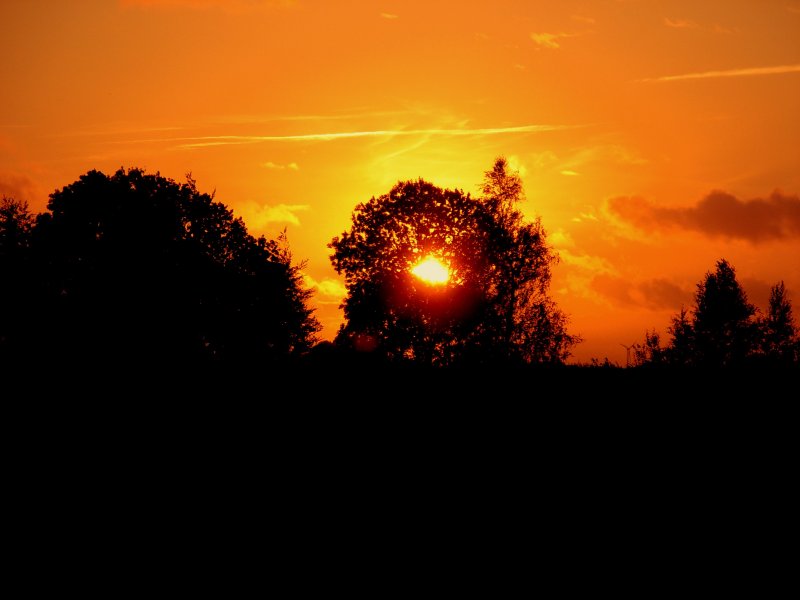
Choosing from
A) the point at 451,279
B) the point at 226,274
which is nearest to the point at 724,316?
the point at 451,279

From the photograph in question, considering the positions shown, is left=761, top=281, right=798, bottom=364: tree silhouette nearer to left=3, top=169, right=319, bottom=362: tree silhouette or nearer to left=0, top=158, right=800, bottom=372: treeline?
left=0, top=158, right=800, bottom=372: treeline

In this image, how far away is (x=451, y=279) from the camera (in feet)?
165

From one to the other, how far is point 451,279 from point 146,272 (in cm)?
2183

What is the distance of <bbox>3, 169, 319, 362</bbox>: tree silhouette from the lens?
46.3 m

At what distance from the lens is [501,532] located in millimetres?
12141

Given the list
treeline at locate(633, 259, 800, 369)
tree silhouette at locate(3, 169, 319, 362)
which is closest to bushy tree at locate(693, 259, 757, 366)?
treeline at locate(633, 259, 800, 369)

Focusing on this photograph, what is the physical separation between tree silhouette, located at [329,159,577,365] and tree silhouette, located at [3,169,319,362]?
8.26 metres

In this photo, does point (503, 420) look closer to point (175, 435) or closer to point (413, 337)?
point (175, 435)

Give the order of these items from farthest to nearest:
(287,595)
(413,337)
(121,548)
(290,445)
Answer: (413,337) < (290,445) < (121,548) < (287,595)

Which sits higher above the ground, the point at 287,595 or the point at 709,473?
the point at 709,473

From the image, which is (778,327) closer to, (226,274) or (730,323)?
(730,323)

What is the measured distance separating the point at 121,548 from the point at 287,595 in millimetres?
3228

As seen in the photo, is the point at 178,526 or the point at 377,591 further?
the point at 178,526

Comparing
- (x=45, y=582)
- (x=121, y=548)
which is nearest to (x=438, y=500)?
(x=121, y=548)
